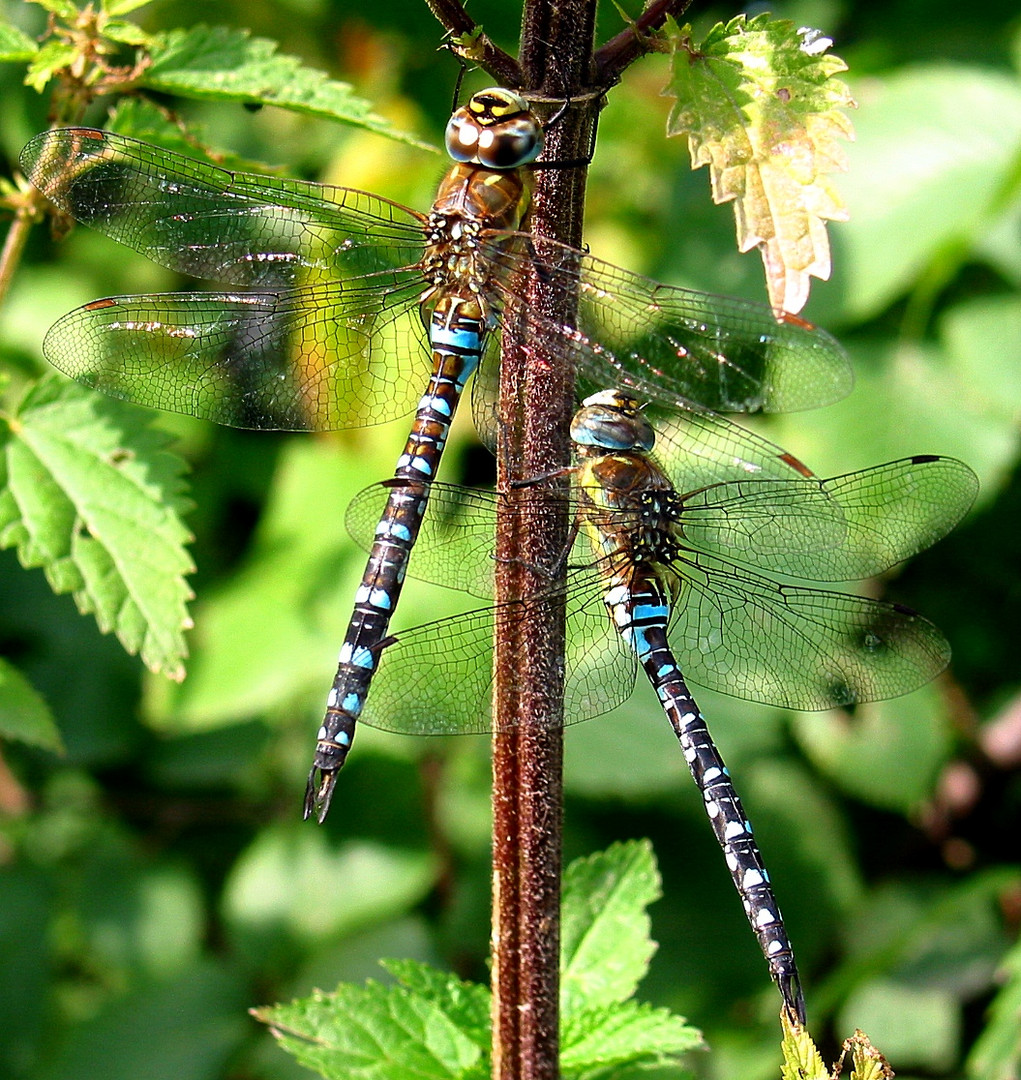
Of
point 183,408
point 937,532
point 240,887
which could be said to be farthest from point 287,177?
point 240,887

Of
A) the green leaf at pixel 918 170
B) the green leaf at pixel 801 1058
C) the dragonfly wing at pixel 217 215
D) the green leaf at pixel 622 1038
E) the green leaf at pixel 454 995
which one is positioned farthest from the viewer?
the green leaf at pixel 918 170

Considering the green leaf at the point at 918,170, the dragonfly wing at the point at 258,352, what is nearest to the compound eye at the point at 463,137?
the dragonfly wing at the point at 258,352

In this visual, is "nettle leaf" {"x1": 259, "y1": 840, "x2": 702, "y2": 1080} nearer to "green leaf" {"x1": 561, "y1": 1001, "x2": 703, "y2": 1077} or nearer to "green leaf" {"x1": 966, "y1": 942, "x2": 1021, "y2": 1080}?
"green leaf" {"x1": 561, "y1": 1001, "x2": 703, "y2": 1077}

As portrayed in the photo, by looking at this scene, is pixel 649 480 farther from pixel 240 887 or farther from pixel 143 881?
pixel 143 881

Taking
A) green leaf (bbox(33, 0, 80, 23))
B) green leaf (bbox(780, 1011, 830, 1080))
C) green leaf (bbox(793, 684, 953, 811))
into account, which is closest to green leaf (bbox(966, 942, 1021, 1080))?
green leaf (bbox(793, 684, 953, 811))

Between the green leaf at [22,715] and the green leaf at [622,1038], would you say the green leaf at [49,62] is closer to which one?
the green leaf at [22,715]

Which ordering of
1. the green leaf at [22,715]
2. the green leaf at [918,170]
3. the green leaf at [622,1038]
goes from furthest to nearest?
the green leaf at [918,170], the green leaf at [22,715], the green leaf at [622,1038]

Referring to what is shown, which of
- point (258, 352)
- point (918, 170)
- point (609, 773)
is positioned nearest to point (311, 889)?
point (609, 773)
